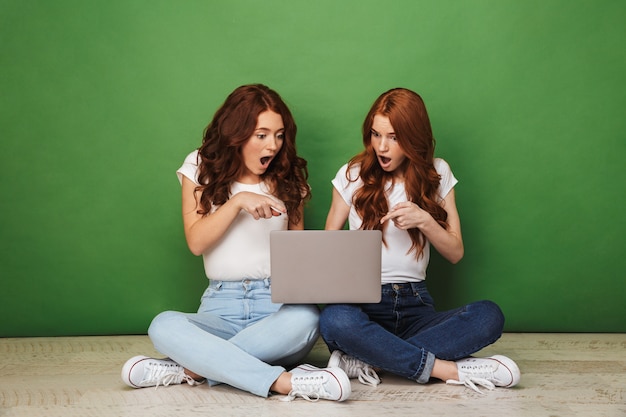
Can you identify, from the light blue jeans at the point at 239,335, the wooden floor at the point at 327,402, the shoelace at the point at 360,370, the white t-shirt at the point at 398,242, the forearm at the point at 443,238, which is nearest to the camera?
the wooden floor at the point at 327,402

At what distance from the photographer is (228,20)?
102 inches

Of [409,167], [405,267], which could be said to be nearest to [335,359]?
[405,267]

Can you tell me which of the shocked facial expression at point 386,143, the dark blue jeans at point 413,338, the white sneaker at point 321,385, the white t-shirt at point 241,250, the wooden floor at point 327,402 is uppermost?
the shocked facial expression at point 386,143

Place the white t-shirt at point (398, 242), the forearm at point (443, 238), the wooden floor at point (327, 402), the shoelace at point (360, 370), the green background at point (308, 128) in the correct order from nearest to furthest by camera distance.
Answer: the wooden floor at point (327, 402) < the shoelace at point (360, 370) < the forearm at point (443, 238) < the white t-shirt at point (398, 242) < the green background at point (308, 128)

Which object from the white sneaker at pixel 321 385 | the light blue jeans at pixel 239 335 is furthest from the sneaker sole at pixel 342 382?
the light blue jeans at pixel 239 335

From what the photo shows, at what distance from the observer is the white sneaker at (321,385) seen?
175 centimetres

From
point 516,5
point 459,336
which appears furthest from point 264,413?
point 516,5

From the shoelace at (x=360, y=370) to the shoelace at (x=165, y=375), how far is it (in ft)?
1.46

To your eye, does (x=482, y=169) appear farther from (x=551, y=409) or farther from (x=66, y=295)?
(x=66, y=295)

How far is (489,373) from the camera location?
6.22 ft

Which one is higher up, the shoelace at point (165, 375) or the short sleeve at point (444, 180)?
the short sleeve at point (444, 180)

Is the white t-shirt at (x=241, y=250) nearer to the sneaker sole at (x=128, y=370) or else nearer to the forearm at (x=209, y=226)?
the forearm at (x=209, y=226)

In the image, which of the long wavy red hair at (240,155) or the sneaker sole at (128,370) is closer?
the sneaker sole at (128,370)

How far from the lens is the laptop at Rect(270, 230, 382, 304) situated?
6.07 feet
